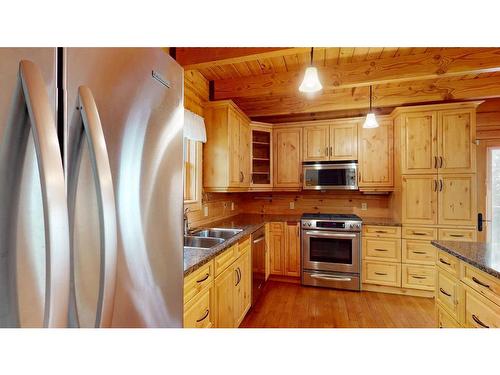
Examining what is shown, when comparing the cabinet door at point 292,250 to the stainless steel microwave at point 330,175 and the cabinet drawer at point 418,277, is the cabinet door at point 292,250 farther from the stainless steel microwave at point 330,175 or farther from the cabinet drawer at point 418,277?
the cabinet drawer at point 418,277

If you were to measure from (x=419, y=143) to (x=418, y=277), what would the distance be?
1738 mm

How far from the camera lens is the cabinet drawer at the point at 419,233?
2928 mm

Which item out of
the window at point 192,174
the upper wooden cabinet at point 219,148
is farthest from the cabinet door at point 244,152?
the window at point 192,174

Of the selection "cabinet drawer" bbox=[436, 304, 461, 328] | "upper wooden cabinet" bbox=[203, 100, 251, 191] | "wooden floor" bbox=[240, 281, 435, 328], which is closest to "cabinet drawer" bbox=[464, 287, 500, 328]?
"cabinet drawer" bbox=[436, 304, 461, 328]

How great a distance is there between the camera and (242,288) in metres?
2.29

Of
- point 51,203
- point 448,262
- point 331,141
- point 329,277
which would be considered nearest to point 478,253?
point 448,262

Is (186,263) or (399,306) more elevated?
(186,263)

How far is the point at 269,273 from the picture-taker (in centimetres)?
350

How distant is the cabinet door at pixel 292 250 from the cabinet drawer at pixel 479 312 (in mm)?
2052

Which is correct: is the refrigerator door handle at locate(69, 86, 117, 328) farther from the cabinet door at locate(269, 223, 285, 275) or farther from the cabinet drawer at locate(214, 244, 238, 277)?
the cabinet door at locate(269, 223, 285, 275)

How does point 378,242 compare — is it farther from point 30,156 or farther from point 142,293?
point 30,156
